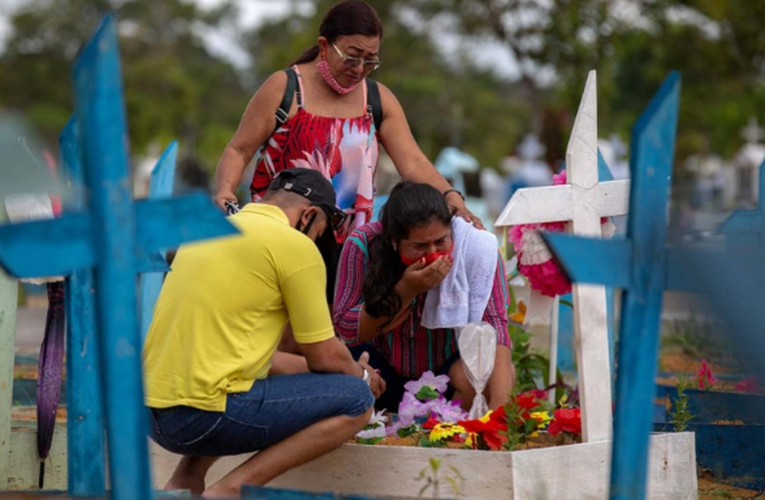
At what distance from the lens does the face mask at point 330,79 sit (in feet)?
16.9

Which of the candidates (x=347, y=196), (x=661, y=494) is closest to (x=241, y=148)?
(x=347, y=196)

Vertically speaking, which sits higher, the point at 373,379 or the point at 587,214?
the point at 587,214

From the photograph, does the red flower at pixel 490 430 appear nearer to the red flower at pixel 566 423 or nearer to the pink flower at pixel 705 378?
the red flower at pixel 566 423

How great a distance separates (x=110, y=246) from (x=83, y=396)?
0.80 metres

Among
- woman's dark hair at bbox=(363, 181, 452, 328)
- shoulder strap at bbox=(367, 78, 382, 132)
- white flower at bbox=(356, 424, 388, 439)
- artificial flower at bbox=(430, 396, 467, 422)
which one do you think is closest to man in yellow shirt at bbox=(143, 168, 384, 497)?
white flower at bbox=(356, 424, 388, 439)

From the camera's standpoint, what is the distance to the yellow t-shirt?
3.85 metres

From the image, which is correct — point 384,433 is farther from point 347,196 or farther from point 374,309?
point 347,196

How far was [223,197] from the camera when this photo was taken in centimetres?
502

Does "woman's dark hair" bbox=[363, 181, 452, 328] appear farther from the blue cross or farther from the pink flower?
the pink flower

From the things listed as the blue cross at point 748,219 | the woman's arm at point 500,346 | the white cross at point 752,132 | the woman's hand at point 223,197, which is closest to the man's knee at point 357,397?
the woman's arm at point 500,346

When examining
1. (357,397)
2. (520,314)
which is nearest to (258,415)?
(357,397)

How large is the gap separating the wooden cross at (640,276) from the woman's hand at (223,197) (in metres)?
2.24

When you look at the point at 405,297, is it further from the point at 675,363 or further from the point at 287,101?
the point at 675,363

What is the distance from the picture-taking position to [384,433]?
4473 millimetres
